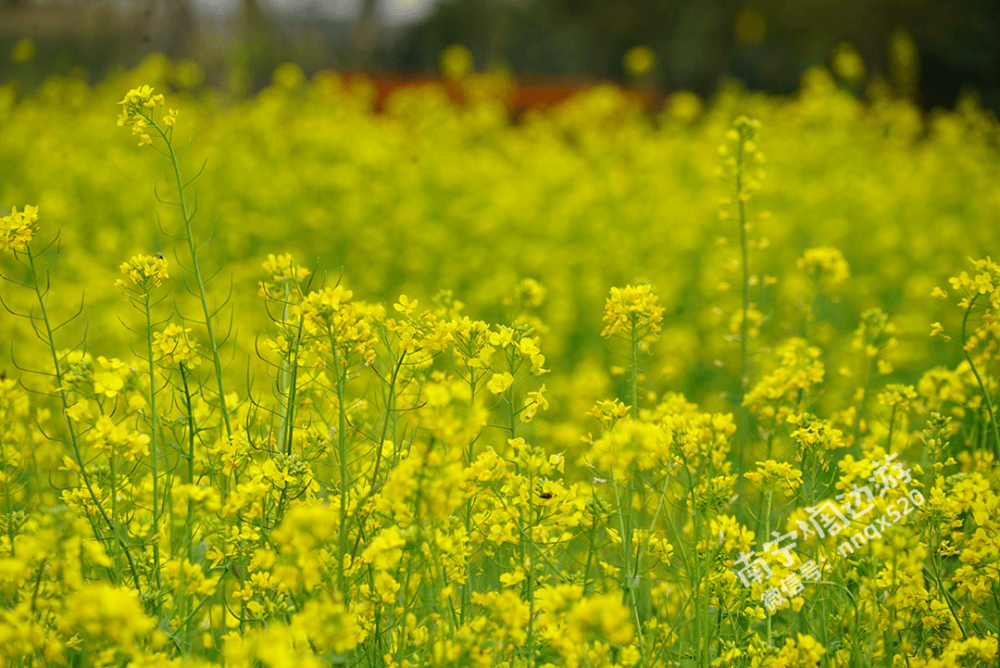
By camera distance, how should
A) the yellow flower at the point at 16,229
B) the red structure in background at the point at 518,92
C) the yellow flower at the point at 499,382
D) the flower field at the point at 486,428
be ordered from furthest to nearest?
the red structure in background at the point at 518,92, the yellow flower at the point at 16,229, the yellow flower at the point at 499,382, the flower field at the point at 486,428

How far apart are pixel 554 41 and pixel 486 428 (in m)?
16.8

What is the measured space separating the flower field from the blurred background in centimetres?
196

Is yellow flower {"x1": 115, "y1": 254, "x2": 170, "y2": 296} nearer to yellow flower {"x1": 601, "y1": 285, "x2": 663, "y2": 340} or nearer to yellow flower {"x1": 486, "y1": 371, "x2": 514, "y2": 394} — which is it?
yellow flower {"x1": 486, "y1": 371, "x2": 514, "y2": 394}

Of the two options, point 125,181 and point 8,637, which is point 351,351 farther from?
point 125,181

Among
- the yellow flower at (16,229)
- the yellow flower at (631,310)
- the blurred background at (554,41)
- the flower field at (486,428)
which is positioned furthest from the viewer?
the blurred background at (554,41)

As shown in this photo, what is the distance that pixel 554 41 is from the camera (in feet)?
62.8

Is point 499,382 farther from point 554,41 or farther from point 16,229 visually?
point 554,41

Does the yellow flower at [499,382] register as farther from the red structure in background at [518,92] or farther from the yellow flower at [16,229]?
the red structure in background at [518,92]

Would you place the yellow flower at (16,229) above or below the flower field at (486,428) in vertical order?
above

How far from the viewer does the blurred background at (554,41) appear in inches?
379

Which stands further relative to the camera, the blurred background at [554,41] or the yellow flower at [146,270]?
the blurred background at [554,41]

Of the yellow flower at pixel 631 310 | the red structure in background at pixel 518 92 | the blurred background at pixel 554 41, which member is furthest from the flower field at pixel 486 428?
the red structure in background at pixel 518 92

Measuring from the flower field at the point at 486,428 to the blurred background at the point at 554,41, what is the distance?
6.44ft

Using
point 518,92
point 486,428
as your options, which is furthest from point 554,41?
point 486,428
